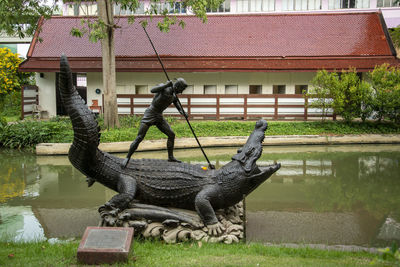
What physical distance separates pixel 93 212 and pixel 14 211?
5.34 ft

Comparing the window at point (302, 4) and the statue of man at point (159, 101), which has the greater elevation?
the window at point (302, 4)

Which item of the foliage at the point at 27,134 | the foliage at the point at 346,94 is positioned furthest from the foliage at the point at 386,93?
the foliage at the point at 27,134

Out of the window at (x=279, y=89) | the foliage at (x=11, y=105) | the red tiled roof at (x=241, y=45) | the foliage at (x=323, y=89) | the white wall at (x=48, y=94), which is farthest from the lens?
the foliage at (x=11, y=105)

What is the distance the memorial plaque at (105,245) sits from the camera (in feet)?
15.7

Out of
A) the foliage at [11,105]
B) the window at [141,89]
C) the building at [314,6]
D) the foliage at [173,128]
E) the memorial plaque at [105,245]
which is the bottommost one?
the memorial plaque at [105,245]

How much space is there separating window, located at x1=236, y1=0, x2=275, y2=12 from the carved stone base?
87.3 feet

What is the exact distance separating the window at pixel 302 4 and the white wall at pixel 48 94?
18.5 meters

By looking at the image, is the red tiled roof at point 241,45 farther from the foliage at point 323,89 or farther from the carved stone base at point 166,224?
the carved stone base at point 166,224

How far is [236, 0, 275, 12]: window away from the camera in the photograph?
30125 mm

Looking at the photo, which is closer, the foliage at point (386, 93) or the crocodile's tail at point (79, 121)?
the crocodile's tail at point (79, 121)

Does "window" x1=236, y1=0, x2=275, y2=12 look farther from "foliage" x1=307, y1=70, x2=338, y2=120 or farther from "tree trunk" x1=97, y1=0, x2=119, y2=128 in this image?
"tree trunk" x1=97, y1=0, x2=119, y2=128

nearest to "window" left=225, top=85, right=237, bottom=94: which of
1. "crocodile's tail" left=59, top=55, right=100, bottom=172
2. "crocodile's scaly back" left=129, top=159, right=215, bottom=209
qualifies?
"crocodile's scaly back" left=129, top=159, right=215, bottom=209

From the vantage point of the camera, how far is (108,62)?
49.9 feet

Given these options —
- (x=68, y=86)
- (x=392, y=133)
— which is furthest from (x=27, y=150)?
(x=392, y=133)
